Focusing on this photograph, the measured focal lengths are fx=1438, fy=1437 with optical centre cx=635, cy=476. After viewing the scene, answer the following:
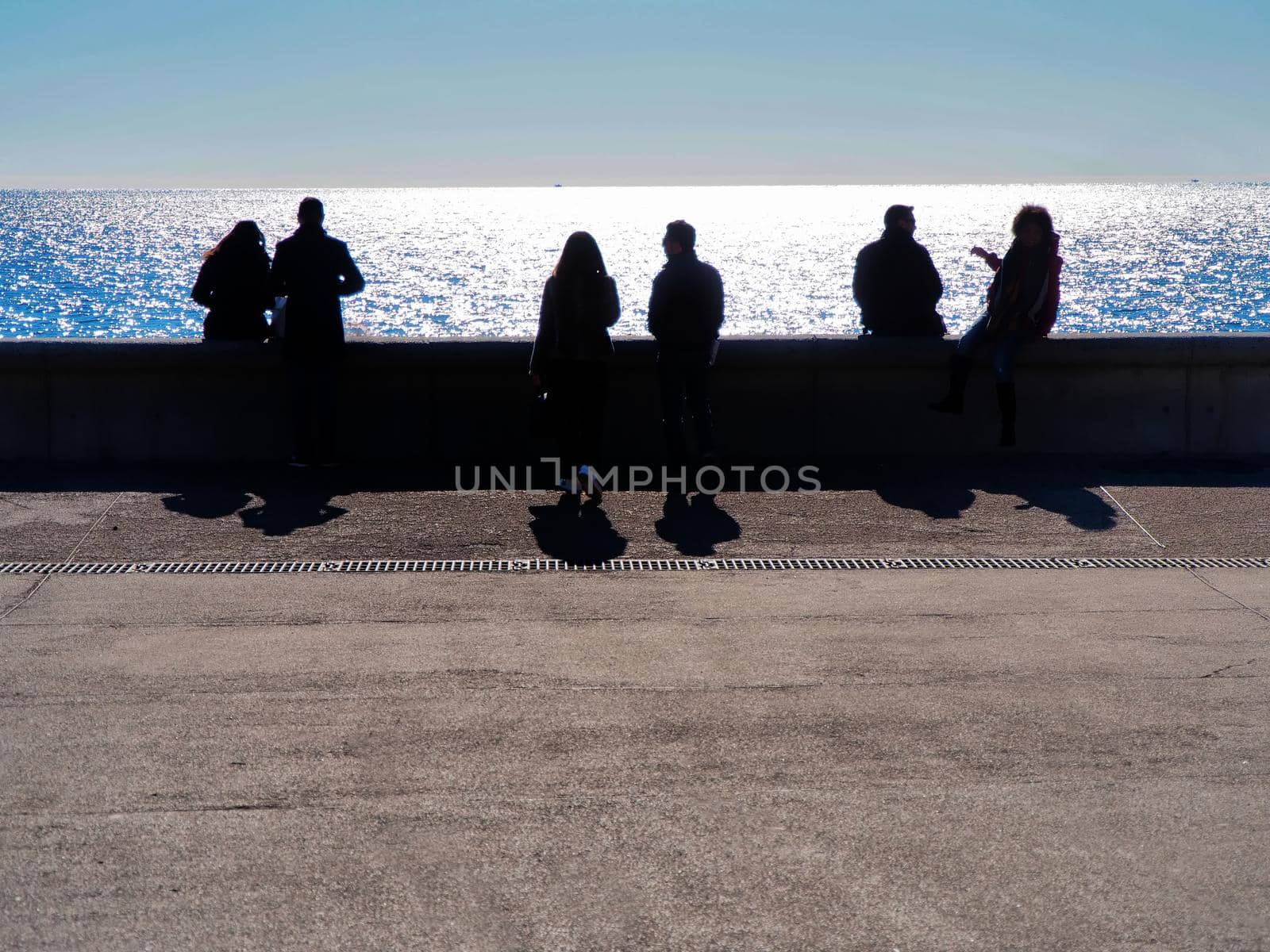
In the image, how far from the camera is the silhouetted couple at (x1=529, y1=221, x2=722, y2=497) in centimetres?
830

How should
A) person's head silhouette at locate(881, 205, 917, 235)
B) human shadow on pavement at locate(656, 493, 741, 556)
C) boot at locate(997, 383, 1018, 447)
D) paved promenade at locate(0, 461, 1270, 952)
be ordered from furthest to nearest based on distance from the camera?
person's head silhouette at locate(881, 205, 917, 235), boot at locate(997, 383, 1018, 447), human shadow on pavement at locate(656, 493, 741, 556), paved promenade at locate(0, 461, 1270, 952)

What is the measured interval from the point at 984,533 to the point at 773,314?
61.9 metres

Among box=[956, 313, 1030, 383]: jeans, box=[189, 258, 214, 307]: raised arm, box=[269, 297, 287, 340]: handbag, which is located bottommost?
box=[956, 313, 1030, 383]: jeans

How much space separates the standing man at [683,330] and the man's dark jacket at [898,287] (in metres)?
1.43

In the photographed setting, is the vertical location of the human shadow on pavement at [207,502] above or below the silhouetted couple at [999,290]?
below

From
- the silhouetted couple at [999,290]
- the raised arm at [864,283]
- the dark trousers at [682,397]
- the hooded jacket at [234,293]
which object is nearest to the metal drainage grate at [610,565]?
the dark trousers at [682,397]

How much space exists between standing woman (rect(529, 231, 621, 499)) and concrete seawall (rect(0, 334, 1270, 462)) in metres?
0.94

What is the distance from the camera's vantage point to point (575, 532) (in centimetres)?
757

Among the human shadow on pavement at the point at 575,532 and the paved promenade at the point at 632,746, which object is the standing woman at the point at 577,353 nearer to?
the human shadow on pavement at the point at 575,532

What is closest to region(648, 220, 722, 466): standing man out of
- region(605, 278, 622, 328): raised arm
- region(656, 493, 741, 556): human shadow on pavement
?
region(605, 278, 622, 328): raised arm

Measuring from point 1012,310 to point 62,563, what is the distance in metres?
5.85

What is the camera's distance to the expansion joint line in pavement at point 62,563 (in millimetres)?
6023

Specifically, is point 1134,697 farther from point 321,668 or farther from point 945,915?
point 321,668

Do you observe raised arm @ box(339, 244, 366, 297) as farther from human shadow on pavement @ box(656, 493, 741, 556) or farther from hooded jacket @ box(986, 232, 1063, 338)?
hooded jacket @ box(986, 232, 1063, 338)
